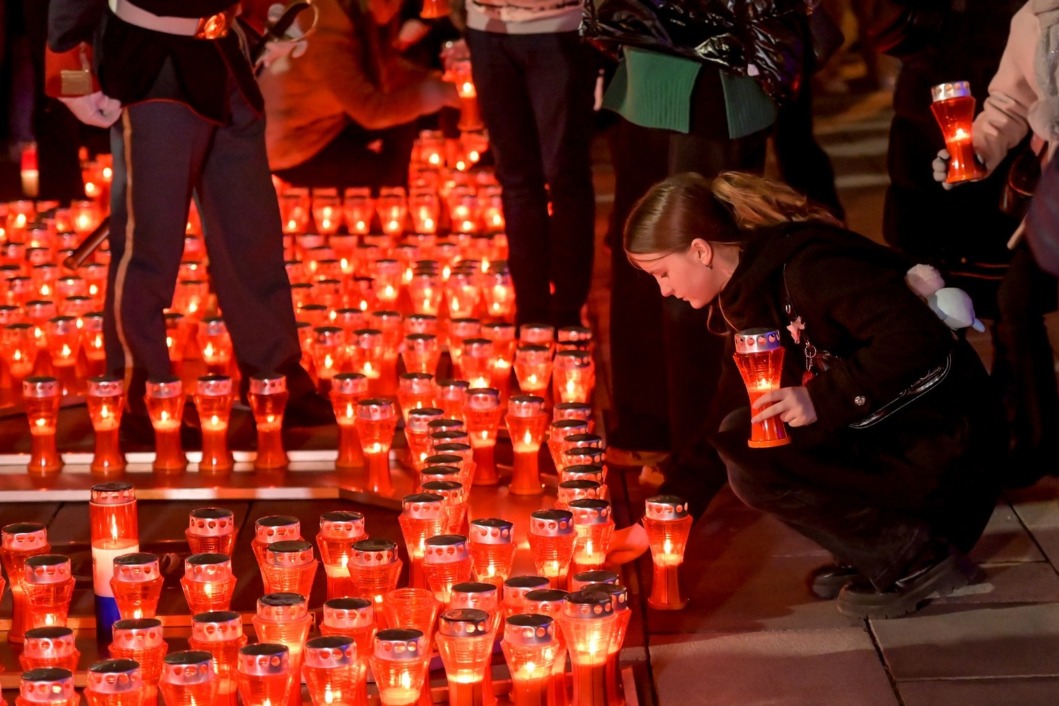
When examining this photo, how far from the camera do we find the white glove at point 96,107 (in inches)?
159

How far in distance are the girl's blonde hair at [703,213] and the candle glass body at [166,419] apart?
1.20 meters

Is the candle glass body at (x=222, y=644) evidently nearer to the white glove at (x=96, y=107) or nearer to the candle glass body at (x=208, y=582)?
the candle glass body at (x=208, y=582)

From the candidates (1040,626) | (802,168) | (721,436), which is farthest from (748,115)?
(802,168)

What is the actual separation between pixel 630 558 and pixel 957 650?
2.04ft

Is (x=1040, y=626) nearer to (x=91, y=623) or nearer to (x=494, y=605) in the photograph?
(x=494, y=605)

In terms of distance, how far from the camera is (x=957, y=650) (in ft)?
9.95

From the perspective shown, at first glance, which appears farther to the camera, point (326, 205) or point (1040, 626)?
point (326, 205)

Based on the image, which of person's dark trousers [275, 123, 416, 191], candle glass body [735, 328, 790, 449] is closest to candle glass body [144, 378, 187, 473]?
candle glass body [735, 328, 790, 449]

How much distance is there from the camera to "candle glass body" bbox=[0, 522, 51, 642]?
3033 mm

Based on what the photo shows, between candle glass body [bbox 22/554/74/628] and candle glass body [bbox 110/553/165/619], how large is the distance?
0.09 meters

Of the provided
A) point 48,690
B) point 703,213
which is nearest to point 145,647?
point 48,690

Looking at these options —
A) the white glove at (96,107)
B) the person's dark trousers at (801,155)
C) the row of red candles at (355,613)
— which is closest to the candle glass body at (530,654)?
the row of red candles at (355,613)

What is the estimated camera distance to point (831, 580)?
10.9 ft

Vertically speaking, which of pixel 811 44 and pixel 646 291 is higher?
pixel 811 44
